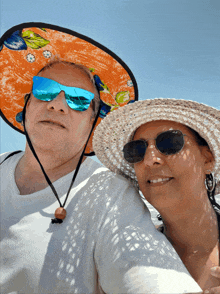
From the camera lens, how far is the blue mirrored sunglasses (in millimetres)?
1527

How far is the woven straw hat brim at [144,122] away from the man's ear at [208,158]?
28 mm

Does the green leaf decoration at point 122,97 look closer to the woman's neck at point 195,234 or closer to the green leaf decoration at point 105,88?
the green leaf decoration at point 105,88

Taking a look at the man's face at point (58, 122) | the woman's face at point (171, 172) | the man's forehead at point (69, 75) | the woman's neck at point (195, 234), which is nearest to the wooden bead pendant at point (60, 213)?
the man's face at point (58, 122)

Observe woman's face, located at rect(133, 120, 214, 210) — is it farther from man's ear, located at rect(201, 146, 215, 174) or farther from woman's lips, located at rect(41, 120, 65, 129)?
woman's lips, located at rect(41, 120, 65, 129)

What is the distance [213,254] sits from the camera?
1.34 meters

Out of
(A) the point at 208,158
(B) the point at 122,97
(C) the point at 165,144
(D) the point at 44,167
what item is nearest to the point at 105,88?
(B) the point at 122,97

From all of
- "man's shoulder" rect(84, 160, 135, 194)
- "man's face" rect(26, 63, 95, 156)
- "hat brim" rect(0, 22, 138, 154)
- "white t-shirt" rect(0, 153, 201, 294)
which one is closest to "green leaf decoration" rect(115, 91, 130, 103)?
"hat brim" rect(0, 22, 138, 154)

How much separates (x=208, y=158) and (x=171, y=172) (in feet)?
1.39

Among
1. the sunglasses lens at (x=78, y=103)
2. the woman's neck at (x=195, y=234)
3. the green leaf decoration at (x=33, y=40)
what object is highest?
the green leaf decoration at (x=33, y=40)

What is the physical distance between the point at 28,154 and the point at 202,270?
4.62ft

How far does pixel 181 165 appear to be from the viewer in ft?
4.78

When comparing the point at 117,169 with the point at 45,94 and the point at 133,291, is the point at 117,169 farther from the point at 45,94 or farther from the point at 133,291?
the point at 133,291

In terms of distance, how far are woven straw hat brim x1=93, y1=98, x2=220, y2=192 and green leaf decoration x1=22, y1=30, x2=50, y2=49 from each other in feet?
2.54

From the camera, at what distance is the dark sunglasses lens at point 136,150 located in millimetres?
1571
